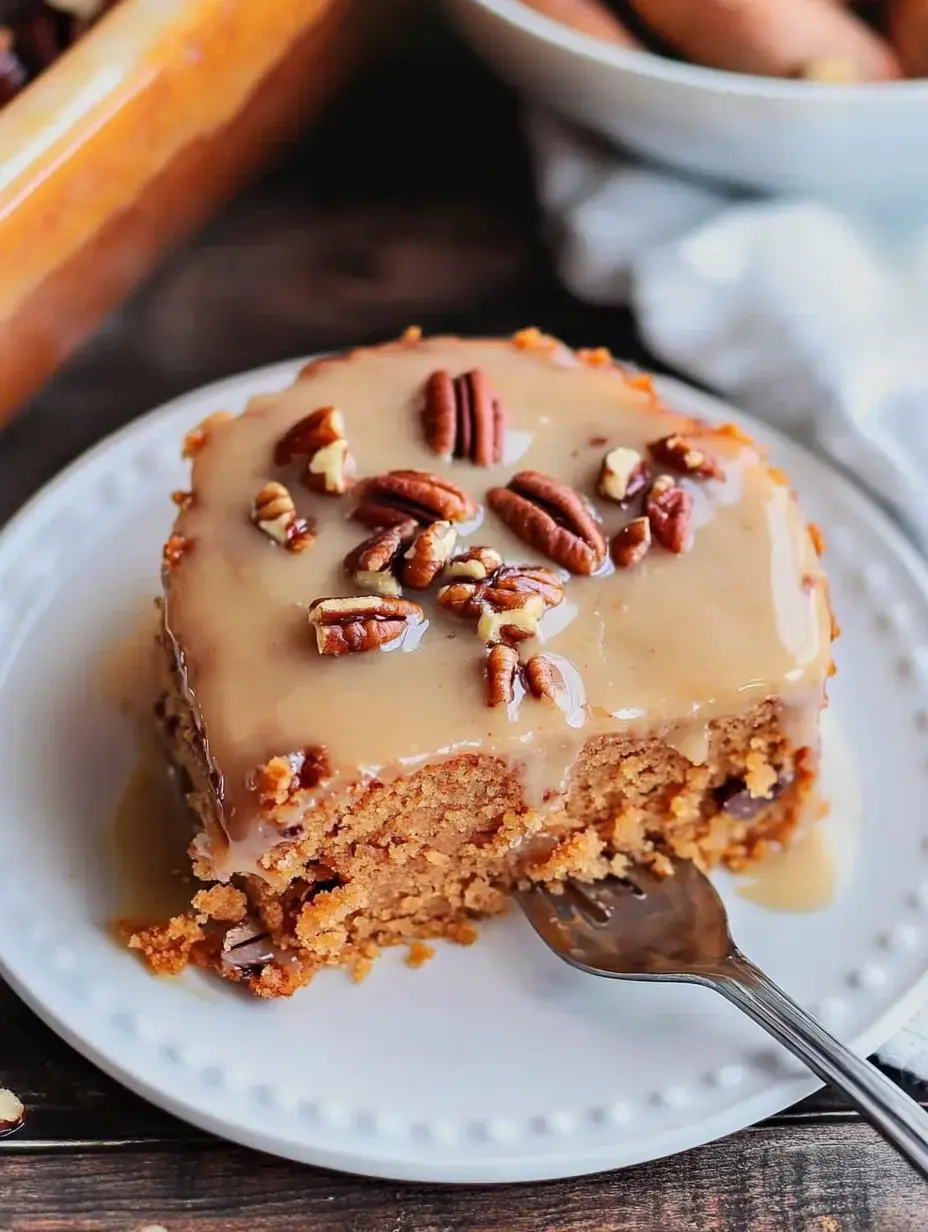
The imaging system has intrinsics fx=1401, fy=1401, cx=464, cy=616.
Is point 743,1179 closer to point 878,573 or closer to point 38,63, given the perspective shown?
point 878,573

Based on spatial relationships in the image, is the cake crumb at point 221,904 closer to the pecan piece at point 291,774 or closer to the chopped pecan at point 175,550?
the pecan piece at point 291,774

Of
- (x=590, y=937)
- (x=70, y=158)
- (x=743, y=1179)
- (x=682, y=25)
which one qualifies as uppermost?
(x=70, y=158)

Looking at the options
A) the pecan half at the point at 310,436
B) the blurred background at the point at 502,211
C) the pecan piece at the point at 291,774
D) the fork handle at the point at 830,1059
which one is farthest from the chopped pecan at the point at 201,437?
the fork handle at the point at 830,1059

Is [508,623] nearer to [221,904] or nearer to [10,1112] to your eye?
[221,904]

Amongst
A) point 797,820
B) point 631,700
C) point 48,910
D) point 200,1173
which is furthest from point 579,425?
point 200,1173

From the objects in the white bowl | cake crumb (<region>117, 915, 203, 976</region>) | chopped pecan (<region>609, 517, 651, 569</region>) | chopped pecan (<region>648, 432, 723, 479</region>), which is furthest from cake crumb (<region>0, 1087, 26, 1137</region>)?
the white bowl

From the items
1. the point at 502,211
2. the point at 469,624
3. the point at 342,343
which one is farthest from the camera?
the point at 502,211

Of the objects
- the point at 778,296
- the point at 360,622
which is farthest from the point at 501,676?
the point at 778,296

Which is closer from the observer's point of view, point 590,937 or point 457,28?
point 590,937
